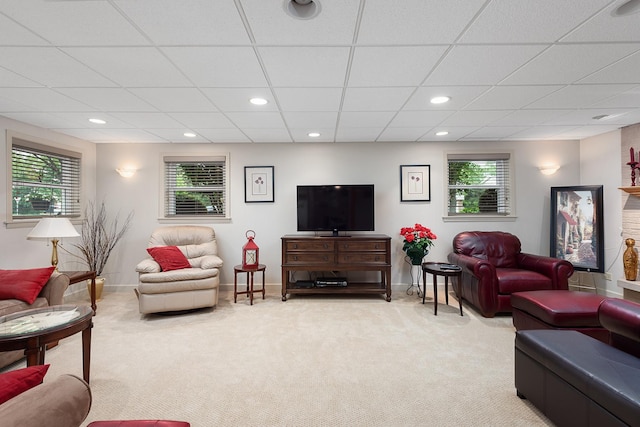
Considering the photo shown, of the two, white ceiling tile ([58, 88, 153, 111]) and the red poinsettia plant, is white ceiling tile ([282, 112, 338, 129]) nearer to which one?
white ceiling tile ([58, 88, 153, 111])

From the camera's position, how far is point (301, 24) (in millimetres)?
1730

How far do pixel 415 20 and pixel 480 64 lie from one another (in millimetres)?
822

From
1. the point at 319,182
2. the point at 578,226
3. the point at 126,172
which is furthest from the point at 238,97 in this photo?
the point at 578,226

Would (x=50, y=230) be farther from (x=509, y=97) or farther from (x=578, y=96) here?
(x=578, y=96)

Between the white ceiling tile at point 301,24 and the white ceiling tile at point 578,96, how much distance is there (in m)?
2.22

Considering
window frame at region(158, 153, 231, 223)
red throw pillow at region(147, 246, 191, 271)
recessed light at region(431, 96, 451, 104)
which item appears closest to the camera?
recessed light at region(431, 96, 451, 104)

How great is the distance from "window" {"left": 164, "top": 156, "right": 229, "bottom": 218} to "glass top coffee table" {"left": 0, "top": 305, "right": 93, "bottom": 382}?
8.79ft

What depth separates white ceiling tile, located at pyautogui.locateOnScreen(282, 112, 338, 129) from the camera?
3.37 m

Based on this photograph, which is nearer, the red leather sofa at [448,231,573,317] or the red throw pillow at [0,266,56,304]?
the red throw pillow at [0,266,56,304]

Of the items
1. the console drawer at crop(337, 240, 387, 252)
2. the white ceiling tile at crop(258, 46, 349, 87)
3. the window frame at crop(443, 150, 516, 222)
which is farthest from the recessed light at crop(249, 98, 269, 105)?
the window frame at crop(443, 150, 516, 222)

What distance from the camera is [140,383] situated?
2236 millimetres

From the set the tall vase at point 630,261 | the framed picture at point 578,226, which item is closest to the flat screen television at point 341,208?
the framed picture at point 578,226

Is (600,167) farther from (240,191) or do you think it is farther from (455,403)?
(240,191)

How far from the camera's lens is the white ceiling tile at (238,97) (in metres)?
2.68
